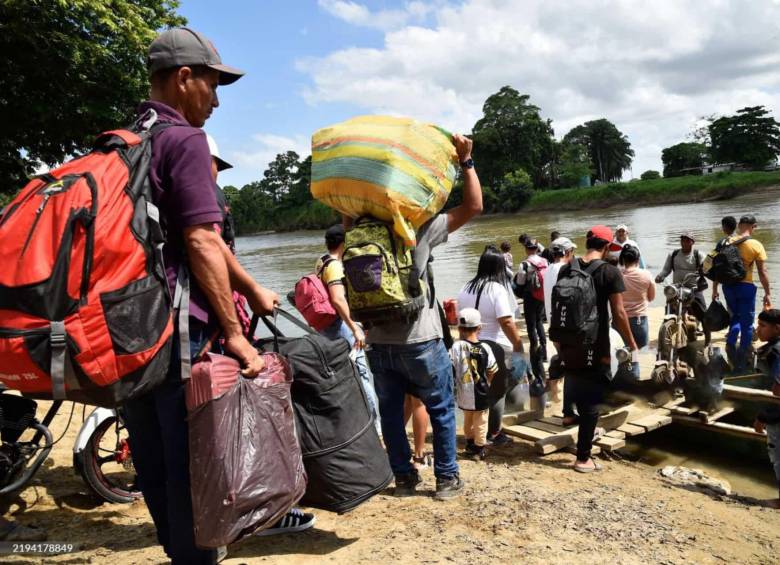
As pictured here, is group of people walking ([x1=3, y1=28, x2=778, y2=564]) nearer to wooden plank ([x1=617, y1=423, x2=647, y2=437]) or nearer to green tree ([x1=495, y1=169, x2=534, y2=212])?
wooden plank ([x1=617, y1=423, x2=647, y2=437])

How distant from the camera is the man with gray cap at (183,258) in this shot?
193 centimetres

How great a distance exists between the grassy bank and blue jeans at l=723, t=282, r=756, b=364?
179ft

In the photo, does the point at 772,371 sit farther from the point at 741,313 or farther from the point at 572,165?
the point at 572,165

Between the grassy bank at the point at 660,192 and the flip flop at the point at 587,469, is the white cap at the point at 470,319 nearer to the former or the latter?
the flip flop at the point at 587,469

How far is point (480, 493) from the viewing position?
144 inches

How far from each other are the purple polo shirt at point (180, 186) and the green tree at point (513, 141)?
265ft

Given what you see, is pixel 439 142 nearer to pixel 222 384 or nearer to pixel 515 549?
pixel 222 384

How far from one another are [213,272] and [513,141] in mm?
85642

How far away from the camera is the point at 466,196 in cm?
351

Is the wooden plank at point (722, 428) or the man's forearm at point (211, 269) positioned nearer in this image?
the man's forearm at point (211, 269)

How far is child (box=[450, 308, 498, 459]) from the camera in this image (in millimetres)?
4648

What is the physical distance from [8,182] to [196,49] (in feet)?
34.1

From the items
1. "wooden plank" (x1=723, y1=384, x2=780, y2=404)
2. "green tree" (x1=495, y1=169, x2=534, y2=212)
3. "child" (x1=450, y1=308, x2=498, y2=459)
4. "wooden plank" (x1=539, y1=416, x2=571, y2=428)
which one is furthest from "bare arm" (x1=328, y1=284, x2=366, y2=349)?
"green tree" (x1=495, y1=169, x2=534, y2=212)

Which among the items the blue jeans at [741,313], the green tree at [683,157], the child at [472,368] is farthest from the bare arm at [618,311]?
the green tree at [683,157]
